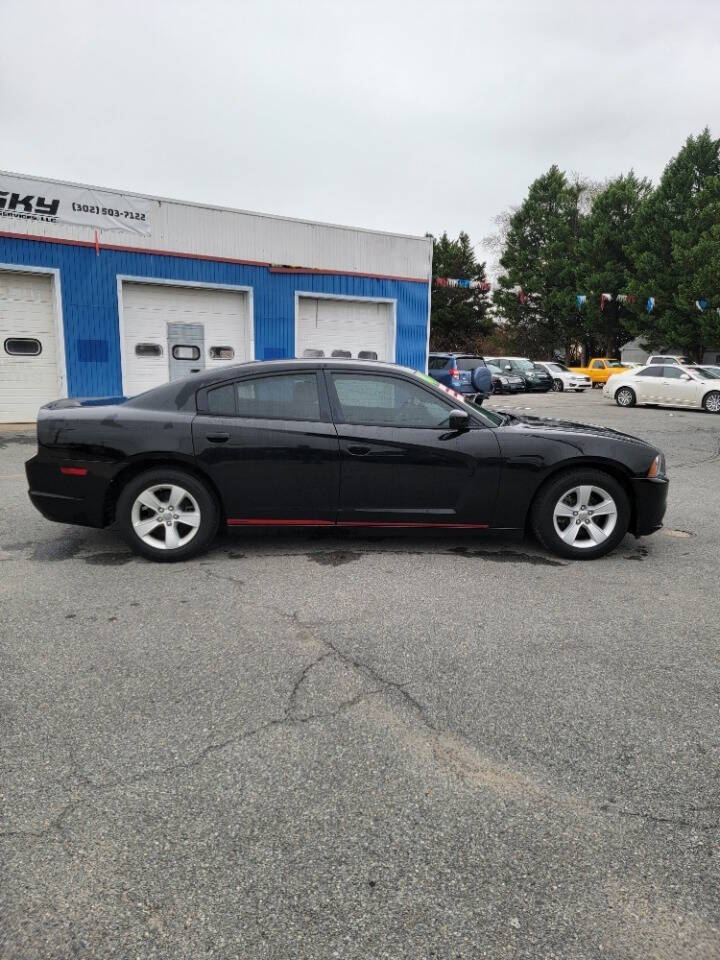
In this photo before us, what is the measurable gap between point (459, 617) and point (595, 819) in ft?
5.61

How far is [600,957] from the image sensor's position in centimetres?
169

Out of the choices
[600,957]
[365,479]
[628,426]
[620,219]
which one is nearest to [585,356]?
[620,219]

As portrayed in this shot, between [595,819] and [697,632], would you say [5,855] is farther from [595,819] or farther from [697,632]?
[697,632]

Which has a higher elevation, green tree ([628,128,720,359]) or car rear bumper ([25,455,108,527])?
green tree ([628,128,720,359])

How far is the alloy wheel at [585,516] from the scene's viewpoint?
4.96 meters

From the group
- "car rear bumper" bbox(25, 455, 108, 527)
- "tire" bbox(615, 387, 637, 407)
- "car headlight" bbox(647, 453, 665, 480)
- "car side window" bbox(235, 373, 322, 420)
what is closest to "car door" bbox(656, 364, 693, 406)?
"tire" bbox(615, 387, 637, 407)

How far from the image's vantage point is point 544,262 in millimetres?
48781

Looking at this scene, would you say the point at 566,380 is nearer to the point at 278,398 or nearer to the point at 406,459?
the point at 406,459

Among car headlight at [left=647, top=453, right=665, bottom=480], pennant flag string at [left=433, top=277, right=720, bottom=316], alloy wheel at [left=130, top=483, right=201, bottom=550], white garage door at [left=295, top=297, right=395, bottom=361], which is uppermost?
pennant flag string at [left=433, top=277, right=720, bottom=316]

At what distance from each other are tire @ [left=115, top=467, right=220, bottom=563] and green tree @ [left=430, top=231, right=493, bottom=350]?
50190 mm

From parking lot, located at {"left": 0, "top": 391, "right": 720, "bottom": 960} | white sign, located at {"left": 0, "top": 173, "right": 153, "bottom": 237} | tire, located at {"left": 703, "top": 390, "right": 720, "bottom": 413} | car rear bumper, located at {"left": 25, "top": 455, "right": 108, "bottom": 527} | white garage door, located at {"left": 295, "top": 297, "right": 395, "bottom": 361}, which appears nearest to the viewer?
parking lot, located at {"left": 0, "top": 391, "right": 720, "bottom": 960}

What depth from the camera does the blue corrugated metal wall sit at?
1424 cm

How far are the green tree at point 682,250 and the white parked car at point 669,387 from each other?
57.5 ft

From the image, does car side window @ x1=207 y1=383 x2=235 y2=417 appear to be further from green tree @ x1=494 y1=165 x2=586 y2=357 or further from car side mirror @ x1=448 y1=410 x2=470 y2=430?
green tree @ x1=494 y1=165 x2=586 y2=357
